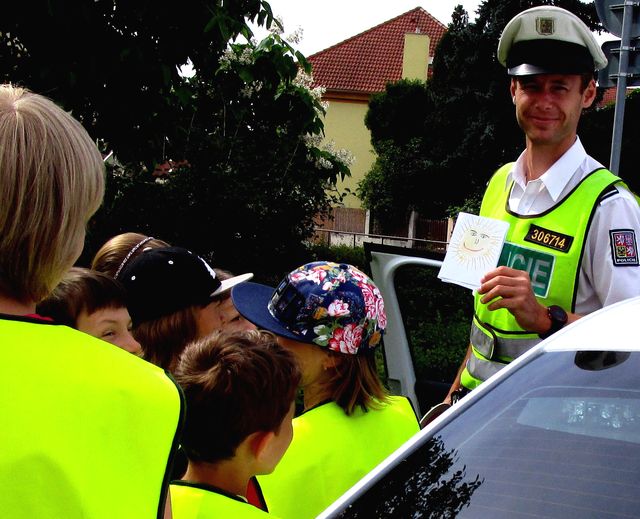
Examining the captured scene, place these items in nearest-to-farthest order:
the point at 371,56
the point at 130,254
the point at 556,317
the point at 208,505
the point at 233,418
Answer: the point at 208,505 → the point at 233,418 → the point at 556,317 → the point at 130,254 → the point at 371,56

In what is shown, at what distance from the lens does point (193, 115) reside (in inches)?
342

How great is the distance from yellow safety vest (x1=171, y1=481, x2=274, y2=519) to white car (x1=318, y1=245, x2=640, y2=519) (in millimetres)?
159

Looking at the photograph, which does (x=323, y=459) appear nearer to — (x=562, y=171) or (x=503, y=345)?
(x=503, y=345)

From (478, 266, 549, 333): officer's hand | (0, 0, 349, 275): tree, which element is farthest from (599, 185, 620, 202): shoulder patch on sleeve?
(0, 0, 349, 275): tree

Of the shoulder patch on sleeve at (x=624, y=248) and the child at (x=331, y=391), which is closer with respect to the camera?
the child at (x=331, y=391)

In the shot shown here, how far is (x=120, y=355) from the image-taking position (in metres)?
1.42

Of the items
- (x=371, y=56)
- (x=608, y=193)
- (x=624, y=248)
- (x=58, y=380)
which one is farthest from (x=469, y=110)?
(x=58, y=380)

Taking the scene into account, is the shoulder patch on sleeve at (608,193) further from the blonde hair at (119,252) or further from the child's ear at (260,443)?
the blonde hair at (119,252)

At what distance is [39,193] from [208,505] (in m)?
0.74

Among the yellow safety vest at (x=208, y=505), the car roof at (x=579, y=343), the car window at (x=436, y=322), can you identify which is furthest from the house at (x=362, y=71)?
the yellow safety vest at (x=208, y=505)

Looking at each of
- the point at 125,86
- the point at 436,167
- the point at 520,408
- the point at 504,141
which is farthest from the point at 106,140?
the point at 436,167

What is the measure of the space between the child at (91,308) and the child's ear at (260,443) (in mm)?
800

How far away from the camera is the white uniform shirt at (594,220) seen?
2.63 meters

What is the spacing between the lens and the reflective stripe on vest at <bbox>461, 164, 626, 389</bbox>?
107 inches
